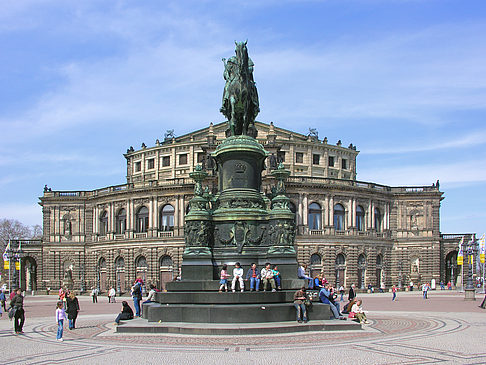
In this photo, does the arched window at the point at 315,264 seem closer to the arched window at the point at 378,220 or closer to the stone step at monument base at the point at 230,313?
the arched window at the point at 378,220

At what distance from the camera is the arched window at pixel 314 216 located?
245 feet

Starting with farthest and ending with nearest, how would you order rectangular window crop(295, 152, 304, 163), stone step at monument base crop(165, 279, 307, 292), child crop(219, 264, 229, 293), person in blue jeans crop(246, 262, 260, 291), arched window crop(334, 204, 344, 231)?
rectangular window crop(295, 152, 304, 163), arched window crop(334, 204, 344, 231), stone step at monument base crop(165, 279, 307, 292), person in blue jeans crop(246, 262, 260, 291), child crop(219, 264, 229, 293)

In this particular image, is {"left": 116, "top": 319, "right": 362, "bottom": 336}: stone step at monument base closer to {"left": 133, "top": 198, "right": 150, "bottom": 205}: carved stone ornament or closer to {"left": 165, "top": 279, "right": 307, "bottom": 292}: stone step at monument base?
{"left": 165, "top": 279, "right": 307, "bottom": 292}: stone step at monument base

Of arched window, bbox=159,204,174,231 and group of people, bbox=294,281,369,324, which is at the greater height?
arched window, bbox=159,204,174,231

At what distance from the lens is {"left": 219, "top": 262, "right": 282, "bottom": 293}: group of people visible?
1961cm

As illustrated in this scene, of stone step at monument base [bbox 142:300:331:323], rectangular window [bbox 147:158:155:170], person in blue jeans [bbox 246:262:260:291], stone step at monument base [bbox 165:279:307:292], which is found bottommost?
stone step at monument base [bbox 142:300:331:323]

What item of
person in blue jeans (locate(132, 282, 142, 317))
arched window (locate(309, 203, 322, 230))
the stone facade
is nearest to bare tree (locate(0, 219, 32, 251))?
the stone facade

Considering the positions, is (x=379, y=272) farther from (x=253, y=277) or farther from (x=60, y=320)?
(x=60, y=320)

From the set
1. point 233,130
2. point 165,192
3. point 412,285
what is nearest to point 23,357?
point 233,130

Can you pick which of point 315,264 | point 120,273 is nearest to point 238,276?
point 315,264

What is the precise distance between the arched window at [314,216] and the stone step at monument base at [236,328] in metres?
55.8

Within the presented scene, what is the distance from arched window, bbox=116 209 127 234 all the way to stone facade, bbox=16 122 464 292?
0.13m

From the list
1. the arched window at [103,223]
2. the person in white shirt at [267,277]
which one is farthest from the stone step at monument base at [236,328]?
the arched window at [103,223]

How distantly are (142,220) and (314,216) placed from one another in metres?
21.9
